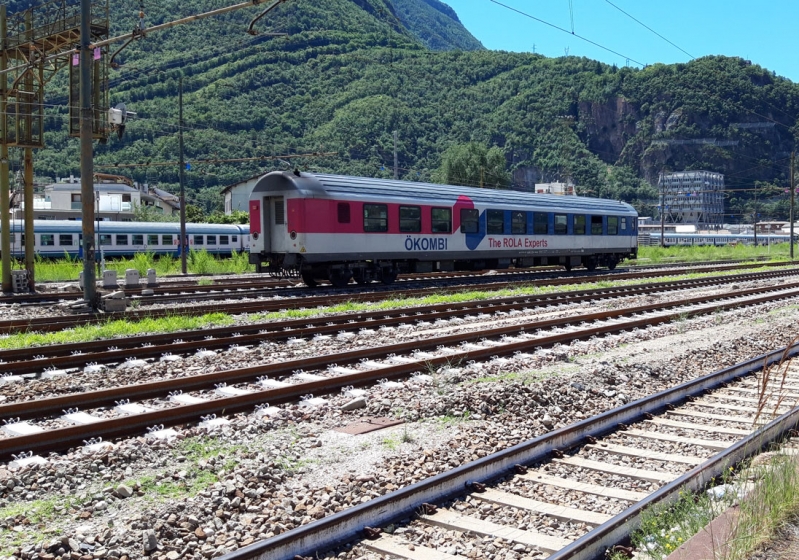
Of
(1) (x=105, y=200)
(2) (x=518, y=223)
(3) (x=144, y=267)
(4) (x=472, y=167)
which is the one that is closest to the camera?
(2) (x=518, y=223)

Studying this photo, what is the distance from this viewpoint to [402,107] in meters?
101

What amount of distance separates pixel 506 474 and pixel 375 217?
54.5 ft

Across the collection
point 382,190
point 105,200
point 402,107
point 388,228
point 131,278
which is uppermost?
point 402,107

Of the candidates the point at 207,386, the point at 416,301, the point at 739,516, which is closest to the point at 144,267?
the point at 416,301

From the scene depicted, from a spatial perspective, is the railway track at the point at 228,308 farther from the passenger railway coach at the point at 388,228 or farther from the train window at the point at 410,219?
the train window at the point at 410,219

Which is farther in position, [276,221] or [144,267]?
[144,267]

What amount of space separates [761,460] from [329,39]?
109 metres

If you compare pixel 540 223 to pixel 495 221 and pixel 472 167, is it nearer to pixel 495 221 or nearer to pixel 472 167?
pixel 495 221

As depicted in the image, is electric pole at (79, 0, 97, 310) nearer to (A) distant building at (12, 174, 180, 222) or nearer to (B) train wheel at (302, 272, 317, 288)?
(B) train wheel at (302, 272, 317, 288)

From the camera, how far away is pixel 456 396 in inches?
316

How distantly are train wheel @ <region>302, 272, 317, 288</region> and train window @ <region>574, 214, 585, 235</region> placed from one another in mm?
12966

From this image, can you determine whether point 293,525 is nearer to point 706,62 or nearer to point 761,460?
point 761,460

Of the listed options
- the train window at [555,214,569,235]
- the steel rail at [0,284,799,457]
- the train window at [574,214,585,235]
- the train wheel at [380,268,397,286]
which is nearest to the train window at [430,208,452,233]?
the train wheel at [380,268,397,286]

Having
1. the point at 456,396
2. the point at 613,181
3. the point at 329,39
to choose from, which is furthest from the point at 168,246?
the point at 613,181
